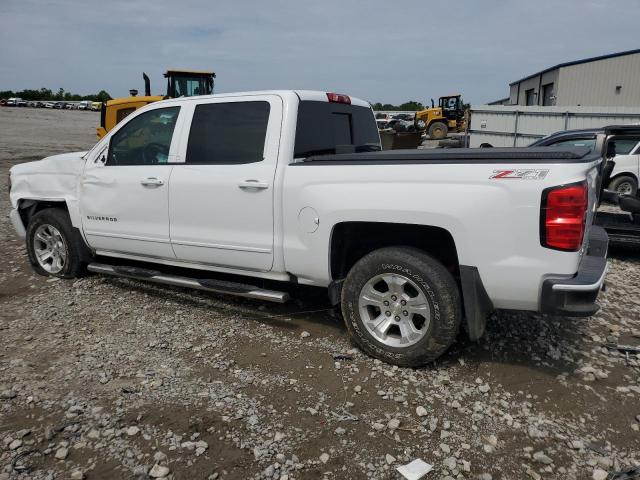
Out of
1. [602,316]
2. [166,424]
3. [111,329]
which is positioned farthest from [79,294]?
[602,316]

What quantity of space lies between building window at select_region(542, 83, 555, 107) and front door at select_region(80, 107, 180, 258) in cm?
3227

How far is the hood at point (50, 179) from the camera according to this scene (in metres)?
5.09

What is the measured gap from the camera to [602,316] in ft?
15.3

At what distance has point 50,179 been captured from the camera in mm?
5219

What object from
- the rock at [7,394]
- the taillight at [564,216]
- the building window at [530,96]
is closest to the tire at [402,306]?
the taillight at [564,216]

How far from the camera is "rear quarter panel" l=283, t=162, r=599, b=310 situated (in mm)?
2984

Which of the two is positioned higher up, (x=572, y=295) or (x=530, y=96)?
(x=530, y=96)

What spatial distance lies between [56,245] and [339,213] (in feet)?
11.7

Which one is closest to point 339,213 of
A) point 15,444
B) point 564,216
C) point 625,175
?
point 564,216

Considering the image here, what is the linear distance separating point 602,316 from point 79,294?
16.6ft

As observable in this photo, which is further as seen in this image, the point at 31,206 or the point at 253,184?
the point at 31,206

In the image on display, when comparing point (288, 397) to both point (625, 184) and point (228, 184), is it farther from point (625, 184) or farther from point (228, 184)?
point (625, 184)

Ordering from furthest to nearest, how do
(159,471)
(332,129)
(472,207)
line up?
1. (332,129)
2. (472,207)
3. (159,471)

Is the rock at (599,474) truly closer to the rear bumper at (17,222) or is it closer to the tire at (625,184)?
the rear bumper at (17,222)
